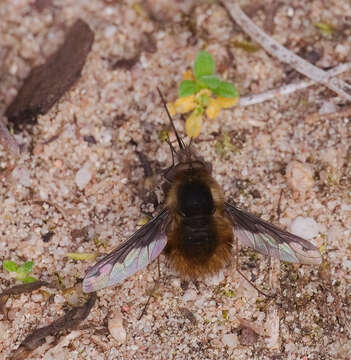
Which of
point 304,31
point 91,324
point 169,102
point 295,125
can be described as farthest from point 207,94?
point 91,324

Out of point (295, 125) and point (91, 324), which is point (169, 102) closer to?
point (295, 125)

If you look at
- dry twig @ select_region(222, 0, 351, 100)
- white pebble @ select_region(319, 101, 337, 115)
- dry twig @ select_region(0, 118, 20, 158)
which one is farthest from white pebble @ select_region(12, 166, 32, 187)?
white pebble @ select_region(319, 101, 337, 115)

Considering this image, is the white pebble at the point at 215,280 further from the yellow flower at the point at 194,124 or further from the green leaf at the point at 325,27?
the green leaf at the point at 325,27

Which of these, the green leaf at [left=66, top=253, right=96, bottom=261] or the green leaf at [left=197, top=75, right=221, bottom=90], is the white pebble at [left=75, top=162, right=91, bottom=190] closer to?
the green leaf at [left=66, top=253, right=96, bottom=261]

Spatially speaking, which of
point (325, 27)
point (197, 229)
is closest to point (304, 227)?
point (197, 229)

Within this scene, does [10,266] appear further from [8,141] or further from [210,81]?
[210,81]

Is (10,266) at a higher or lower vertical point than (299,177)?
higher
